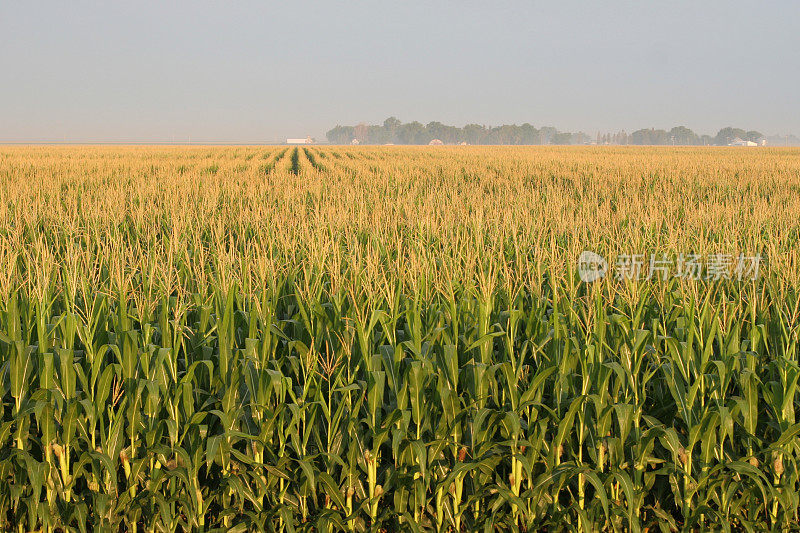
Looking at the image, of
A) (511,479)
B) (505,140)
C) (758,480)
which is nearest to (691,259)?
(758,480)

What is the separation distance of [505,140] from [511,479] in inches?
7410

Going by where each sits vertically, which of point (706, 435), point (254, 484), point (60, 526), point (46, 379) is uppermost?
point (46, 379)

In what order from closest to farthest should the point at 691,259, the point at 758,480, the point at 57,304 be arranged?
the point at 758,480 → the point at 57,304 → the point at 691,259

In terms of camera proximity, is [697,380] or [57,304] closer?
[697,380]

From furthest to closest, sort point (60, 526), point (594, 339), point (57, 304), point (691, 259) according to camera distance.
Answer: point (691, 259), point (57, 304), point (594, 339), point (60, 526)

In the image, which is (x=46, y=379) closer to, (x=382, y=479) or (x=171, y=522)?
(x=171, y=522)

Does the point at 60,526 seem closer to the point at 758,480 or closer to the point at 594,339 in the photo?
the point at 594,339

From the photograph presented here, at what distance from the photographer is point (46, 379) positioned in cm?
294

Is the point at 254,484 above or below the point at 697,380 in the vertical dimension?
below

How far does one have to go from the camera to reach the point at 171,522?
9.49 feet

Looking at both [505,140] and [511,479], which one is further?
[505,140]

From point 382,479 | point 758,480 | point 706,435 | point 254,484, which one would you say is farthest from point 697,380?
point 254,484

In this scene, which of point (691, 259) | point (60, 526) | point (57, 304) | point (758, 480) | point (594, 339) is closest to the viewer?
point (758, 480)

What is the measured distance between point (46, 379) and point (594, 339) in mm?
2853
